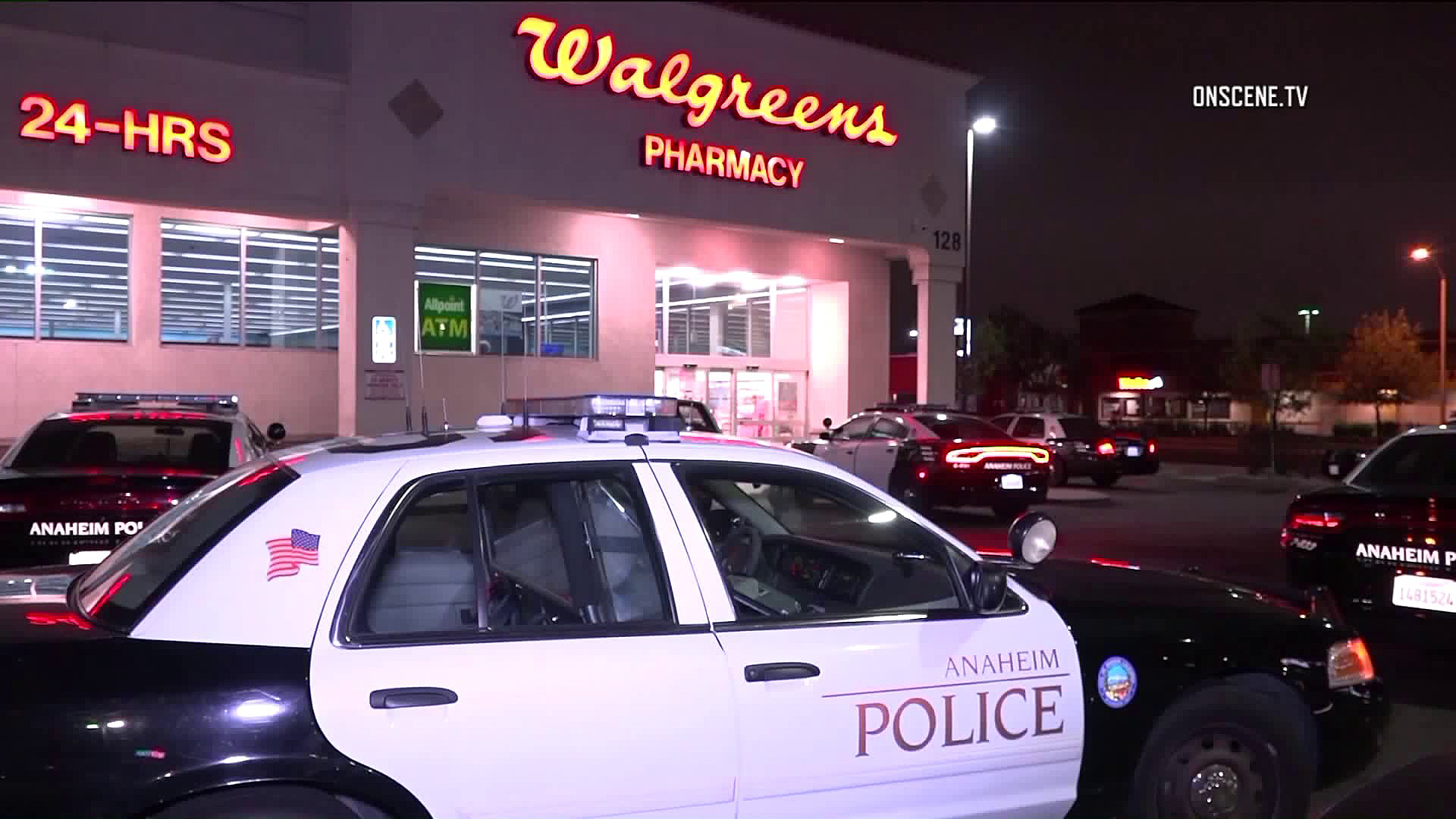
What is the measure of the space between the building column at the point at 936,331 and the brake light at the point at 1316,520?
16.1 metres

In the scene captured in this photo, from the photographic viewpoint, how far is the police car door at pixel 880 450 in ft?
52.1

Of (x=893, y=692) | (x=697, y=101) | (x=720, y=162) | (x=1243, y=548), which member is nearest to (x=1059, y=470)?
(x=720, y=162)

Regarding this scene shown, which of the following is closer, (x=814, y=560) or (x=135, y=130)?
(x=814, y=560)

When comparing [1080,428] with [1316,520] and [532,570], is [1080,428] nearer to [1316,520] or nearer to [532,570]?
[1316,520]

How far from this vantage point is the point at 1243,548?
536 inches

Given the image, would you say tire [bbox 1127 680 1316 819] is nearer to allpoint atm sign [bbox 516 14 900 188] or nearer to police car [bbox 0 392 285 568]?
police car [bbox 0 392 285 568]

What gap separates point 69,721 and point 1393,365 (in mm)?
50941

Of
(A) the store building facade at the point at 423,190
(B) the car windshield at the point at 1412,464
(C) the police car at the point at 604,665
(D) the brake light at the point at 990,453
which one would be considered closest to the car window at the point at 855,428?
(D) the brake light at the point at 990,453

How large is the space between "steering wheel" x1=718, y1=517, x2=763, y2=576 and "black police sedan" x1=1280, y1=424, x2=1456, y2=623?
4113mm

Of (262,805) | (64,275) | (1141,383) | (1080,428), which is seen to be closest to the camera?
(262,805)

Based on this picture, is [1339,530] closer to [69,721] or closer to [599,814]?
[599,814]

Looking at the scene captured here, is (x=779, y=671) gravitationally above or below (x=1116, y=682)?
above

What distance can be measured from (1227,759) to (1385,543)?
3.65 m

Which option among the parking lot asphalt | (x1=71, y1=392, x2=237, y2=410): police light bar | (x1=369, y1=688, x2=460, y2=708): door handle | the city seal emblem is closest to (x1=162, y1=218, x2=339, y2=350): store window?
(x1=71, y1=392, x2=237, y2=410): police light bar
